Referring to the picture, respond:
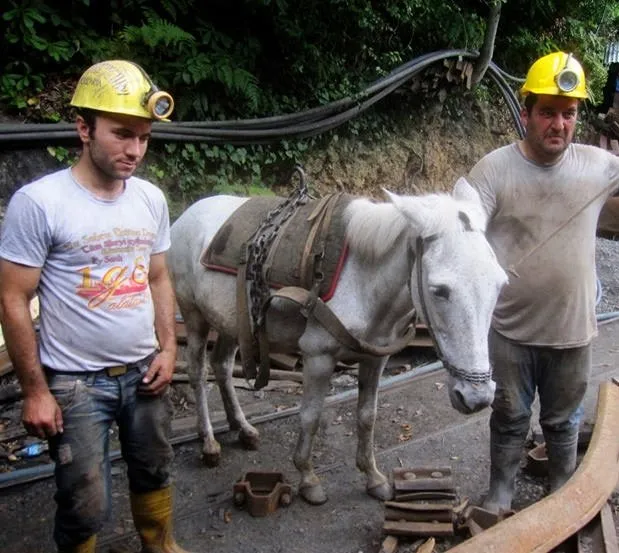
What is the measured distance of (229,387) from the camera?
436cm

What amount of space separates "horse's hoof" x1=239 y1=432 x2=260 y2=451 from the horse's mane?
5.98 ft

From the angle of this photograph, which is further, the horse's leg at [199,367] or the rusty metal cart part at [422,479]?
the horse's leg at [199,367]

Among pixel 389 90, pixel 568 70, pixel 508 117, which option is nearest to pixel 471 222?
pixel 568 70

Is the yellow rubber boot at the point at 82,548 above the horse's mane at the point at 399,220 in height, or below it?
below

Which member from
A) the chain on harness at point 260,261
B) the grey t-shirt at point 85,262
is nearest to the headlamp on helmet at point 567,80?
the chain on harness at point 260,261

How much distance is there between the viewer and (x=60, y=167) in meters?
5.52

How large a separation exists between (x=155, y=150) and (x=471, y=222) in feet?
14.3

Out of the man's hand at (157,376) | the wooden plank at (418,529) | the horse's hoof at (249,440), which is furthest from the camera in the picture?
the horse's hoof at (249,440)

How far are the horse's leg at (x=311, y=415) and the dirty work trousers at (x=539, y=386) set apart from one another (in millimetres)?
913

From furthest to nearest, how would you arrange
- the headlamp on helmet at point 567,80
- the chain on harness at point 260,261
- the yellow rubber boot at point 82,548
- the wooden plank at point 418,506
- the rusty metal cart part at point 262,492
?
the rusty metal cart part at point 262,492 < the chain on harness at point 260,261 < the wooden plank at point 418,506 < the headlamp on helmet at point 567,80 < the yellow rubber boot at point 82,548

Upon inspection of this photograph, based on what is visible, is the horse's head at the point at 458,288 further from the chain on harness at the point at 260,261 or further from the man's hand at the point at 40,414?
the man's hand at the point at 40,414

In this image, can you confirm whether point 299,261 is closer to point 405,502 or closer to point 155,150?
point 405,502

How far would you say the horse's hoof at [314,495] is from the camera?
3629 mm

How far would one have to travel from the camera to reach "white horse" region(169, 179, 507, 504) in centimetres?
261
